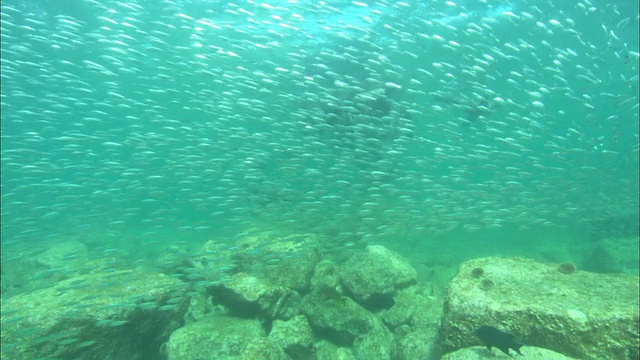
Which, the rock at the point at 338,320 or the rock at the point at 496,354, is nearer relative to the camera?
the rock at the point at 496,354

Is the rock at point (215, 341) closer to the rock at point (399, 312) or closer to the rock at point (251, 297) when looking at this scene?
the rock at point (251, 297)

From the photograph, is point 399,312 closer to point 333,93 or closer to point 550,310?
point 550,310

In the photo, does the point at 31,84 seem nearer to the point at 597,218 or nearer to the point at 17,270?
the point at 17,270

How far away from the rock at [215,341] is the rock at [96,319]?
765 mm

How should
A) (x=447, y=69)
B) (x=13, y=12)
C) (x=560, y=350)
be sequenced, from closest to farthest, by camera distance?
(x=560, y=350), (x=13, y=12), (x=447, y=69)

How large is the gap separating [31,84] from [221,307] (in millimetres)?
26420

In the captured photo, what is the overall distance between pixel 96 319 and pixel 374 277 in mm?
6528

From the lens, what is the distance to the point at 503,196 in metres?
28.6

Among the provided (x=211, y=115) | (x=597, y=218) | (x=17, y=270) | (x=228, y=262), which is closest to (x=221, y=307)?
(x=228, y=262)

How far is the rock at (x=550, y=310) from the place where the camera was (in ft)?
14.0

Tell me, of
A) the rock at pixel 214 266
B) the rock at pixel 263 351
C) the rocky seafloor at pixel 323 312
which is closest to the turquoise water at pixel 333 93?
the rock at pixel 214 266

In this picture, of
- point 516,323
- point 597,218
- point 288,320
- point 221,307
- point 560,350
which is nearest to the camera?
point 560,350

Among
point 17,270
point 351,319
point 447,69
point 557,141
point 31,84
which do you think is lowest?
point 17,270

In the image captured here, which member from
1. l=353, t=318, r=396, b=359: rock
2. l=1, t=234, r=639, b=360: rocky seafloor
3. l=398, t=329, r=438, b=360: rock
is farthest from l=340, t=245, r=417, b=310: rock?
l=398, t=329, r=438, b=360: rock
